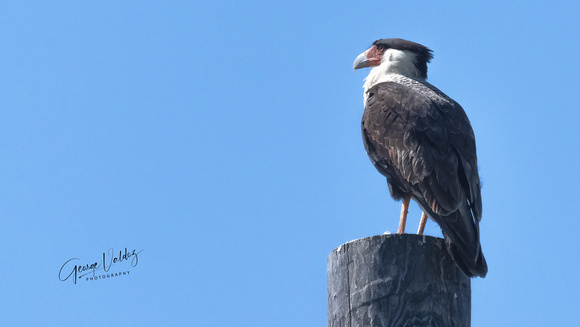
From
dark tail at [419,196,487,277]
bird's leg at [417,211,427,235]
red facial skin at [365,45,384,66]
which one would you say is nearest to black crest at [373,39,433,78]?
red facial skin at [365,45,384,66]

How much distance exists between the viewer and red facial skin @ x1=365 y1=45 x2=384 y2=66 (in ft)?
23.7

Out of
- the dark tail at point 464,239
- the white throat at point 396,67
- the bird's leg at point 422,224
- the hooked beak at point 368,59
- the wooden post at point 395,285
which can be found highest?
the hooked beak at point 368,59

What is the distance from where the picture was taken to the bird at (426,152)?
472 cm

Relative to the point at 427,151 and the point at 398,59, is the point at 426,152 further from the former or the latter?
the point at 398,59

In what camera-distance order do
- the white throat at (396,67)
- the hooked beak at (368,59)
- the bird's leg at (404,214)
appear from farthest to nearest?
the hooked beak at (368,59) < the white throat at (396,67) < the bird's leg at (404,214)

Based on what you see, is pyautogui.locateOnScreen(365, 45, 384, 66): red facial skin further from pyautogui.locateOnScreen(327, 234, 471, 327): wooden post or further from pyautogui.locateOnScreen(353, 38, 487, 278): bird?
pyautogui.locateOnScreen(327, 234, 471, 327): wooden post

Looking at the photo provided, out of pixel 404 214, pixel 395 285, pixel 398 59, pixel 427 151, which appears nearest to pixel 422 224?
pixel 404 214

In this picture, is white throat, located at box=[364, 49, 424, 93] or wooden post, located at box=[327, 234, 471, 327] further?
white throat, located at box=[364, 49, 424, 93]

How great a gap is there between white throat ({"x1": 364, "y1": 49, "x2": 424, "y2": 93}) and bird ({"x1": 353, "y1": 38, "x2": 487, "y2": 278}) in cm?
35

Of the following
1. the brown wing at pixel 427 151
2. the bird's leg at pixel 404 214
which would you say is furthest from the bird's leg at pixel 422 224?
the brown wing at pixel 427 151

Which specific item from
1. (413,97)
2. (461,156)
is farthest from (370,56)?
(461,156)

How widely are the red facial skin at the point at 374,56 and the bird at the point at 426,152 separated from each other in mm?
686

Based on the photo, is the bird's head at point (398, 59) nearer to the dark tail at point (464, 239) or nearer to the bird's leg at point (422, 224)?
the bird's leg at point (422, 224)

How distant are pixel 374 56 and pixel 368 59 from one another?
65 mm
